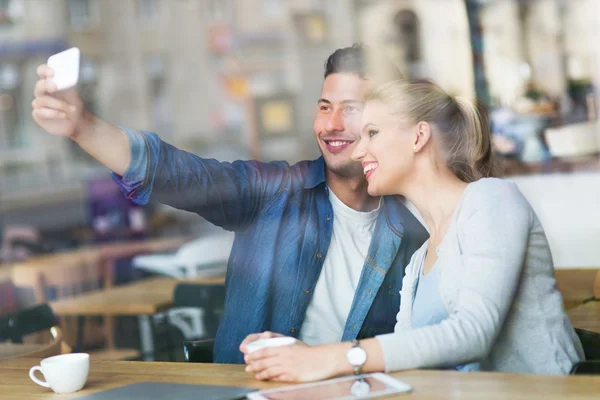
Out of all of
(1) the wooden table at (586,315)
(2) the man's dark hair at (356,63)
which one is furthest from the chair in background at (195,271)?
(1) the wooden table at (586,315)

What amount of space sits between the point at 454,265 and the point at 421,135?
0.35 meters

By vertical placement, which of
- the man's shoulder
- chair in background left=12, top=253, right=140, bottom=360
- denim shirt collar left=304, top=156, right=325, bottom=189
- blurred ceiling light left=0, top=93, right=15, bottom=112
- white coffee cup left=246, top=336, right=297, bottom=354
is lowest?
chair in background left=12, top=253, right=140, bottom=360

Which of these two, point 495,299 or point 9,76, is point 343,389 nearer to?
point 495,299

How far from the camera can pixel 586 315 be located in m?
2.59

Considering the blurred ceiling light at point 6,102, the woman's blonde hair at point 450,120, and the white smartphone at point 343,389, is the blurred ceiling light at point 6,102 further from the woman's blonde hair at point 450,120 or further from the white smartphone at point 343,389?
the white smartphone at point 343,389

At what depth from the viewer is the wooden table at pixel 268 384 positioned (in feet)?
4.56

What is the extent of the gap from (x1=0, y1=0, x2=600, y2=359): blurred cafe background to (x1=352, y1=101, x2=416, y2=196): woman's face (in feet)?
2.40

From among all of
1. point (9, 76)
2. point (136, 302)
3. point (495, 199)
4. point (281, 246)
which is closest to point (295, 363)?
point (495, 199)

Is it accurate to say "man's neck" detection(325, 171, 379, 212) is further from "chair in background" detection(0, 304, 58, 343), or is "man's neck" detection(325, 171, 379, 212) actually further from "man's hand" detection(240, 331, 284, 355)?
"chair in background" detection(0, 304, 58, 343)

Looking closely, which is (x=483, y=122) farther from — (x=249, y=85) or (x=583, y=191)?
(x=583, y=191)

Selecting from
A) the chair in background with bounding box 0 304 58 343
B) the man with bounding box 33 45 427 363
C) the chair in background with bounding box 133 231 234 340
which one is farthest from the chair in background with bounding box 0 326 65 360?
the chair in background with bounding box 133 231 234 340

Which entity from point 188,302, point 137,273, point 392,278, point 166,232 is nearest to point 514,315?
point 392,278

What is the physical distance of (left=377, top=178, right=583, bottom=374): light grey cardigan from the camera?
1.60 meters

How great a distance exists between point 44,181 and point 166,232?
0.55 m
